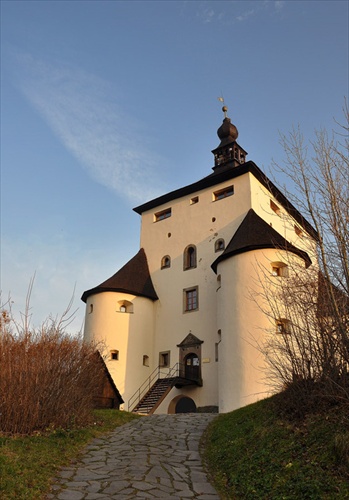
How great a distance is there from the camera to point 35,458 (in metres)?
8.14

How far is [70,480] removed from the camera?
7.61 metres

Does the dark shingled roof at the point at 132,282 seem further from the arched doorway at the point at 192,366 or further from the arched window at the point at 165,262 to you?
the arched doorway at the point at 192,366

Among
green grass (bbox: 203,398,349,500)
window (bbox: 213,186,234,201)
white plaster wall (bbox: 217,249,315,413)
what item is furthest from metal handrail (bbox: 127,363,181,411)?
green grass (bbox: 203,398,349,500)

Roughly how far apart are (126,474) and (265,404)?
376cm

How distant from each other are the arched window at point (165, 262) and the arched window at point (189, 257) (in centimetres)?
121

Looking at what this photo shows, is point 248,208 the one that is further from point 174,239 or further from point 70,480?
point 70,480

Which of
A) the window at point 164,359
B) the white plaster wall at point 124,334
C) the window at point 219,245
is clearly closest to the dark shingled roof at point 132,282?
the white plaster wall at point 124,334

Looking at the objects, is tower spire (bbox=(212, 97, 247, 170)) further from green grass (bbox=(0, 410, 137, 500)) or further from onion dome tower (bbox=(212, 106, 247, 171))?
green grass (bbox=(0, 410, 137, 500))

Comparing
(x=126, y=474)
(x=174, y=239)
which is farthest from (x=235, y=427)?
(x=174, y=239)

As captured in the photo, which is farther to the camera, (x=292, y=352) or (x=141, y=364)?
(x=141, y=364)

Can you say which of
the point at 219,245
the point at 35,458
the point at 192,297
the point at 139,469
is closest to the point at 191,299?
the point at 192,297

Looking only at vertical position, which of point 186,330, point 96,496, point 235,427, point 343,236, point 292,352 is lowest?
point 96,496

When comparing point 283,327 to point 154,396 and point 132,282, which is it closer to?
point 154,396

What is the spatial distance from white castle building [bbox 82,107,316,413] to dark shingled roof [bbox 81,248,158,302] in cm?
6
